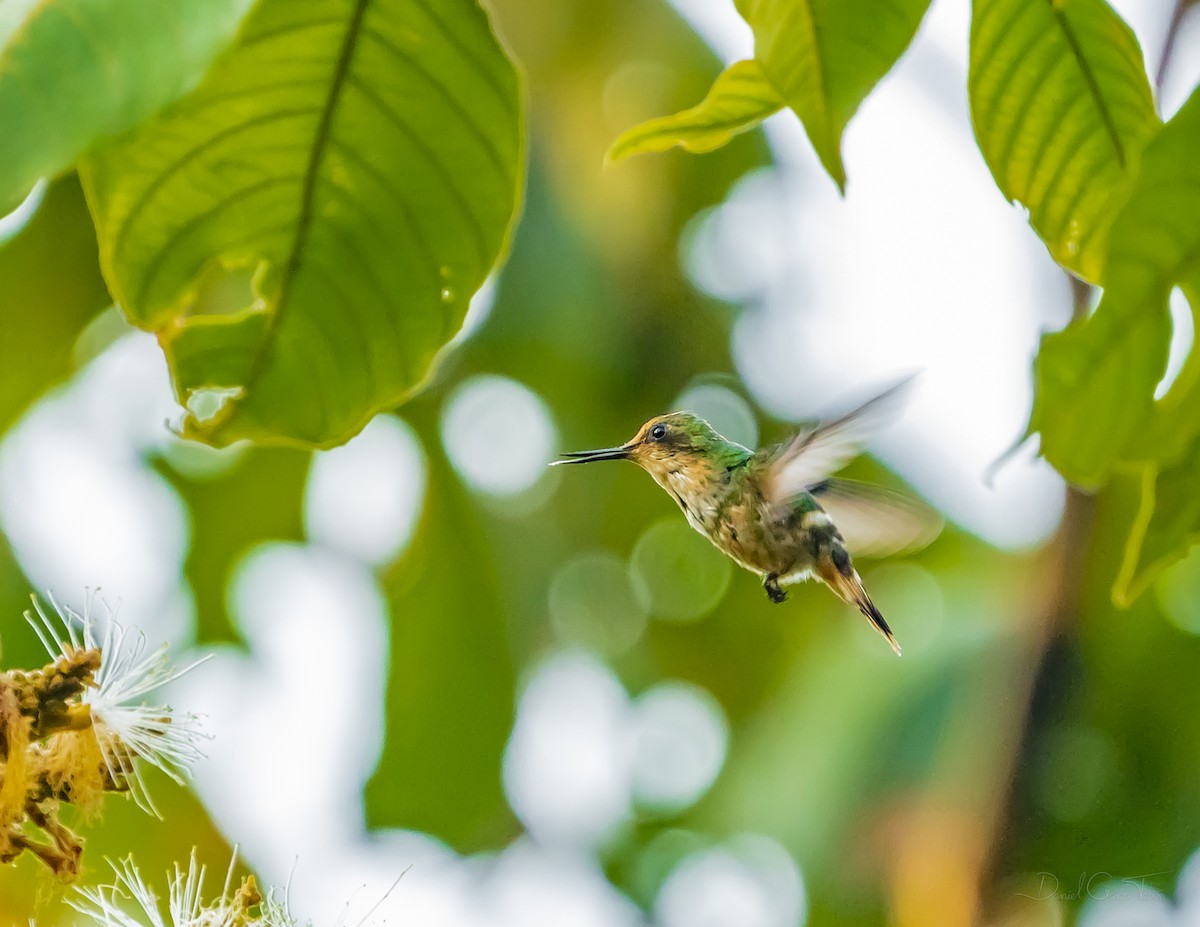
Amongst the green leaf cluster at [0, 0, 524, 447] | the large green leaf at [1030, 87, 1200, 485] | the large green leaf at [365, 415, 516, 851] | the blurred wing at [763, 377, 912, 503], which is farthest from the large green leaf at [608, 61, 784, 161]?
the large green leaf at [365, 415, 516, 851]

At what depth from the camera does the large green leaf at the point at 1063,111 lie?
1.34 meters

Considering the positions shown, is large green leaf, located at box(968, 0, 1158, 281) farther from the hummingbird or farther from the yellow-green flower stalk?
the yellow-green flower stalk

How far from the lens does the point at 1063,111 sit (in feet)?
4.65

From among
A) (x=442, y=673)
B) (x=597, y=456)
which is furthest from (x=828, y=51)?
(x=442, y=673)

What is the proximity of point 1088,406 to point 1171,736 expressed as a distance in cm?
383

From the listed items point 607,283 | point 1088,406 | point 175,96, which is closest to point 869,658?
point 607,283

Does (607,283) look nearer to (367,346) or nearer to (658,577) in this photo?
(658,577)

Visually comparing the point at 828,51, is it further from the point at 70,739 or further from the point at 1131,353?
the point at 70,739

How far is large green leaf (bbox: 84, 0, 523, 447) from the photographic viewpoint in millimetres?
1221

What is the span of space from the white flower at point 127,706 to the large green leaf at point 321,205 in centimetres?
23

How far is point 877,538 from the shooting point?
2326 mm

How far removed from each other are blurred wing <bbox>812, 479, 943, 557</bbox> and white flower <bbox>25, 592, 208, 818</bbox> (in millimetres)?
1215

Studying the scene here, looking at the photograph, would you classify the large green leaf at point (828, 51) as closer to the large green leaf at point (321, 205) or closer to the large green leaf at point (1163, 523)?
the large green leaf at point (321, 205)

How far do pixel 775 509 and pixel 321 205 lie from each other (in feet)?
4.00
